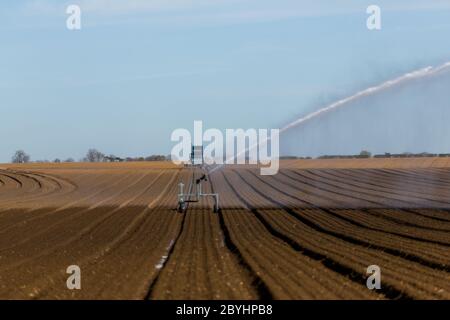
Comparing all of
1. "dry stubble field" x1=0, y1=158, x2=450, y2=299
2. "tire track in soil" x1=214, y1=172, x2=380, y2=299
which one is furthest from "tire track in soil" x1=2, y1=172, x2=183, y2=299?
"tire track in soil" x1=214, y1=172, x2=380, y2=299

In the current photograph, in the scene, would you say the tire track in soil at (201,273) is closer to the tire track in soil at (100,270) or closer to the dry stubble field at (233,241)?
the dry stubble field at (233,241)

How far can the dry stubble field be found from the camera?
15305 millimetres

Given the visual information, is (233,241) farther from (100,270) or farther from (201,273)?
(201,273)

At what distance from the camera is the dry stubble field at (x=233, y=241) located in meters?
15.3

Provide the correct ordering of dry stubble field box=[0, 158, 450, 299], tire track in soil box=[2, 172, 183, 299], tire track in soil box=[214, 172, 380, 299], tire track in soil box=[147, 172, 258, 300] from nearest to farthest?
1. tire track in soil box=[147, 172, 258, 300]
2. tire track in soil box=[214, 172, 380, 299]
3. tire track in soil box=[2, 172, 183, 299]
4. dry stubble field box=[0, 158, 450, 299]

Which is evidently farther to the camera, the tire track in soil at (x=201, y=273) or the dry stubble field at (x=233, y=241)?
the dry stubble field at (x=233, y=241)

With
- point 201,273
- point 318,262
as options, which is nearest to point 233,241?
point 318,262

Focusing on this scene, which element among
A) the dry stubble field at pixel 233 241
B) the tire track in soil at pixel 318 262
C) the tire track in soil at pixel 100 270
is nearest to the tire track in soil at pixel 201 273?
the dry stubble field at pixel 233 241

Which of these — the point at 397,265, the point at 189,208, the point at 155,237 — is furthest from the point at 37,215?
the point at 397,265

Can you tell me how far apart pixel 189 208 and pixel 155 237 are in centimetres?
1530

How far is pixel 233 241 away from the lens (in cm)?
2570

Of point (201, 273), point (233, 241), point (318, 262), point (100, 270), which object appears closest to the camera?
point (201, 273)

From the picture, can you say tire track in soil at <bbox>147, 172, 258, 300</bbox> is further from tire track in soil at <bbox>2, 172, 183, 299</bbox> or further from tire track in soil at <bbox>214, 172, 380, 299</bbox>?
tire track in soil at <bbox>214, 172, 380, 299</bbox>

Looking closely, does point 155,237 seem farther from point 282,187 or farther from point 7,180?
point 7,180
